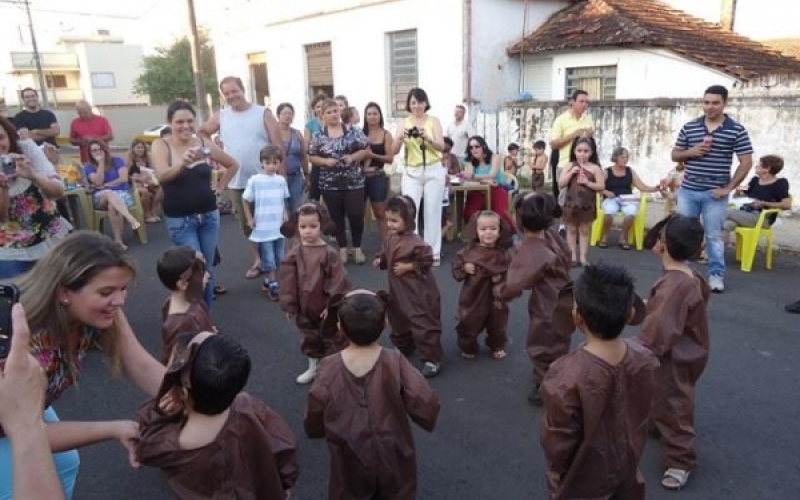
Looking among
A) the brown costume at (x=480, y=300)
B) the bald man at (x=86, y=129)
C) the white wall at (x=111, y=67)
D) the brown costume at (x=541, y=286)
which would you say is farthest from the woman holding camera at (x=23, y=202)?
the white wall at (x=111, y=67)

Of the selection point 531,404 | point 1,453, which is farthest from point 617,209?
point 1,453

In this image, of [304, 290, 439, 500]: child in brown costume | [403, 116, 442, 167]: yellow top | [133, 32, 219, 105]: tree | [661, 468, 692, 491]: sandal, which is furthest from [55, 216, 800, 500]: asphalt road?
[133, 32, 219, 105]: tree

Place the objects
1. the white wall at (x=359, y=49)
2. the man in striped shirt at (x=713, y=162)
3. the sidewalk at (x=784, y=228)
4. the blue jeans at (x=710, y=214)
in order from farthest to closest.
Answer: the white wall at (x=359, y=49)
the sidewalk at (x=784, y=228)
the blue jeans at (x=710, y=214)
the man in striped shirt at (x=713, y=162)

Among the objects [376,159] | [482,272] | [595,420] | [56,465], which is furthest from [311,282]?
[376,159]

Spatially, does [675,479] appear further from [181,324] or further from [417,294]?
[181,324]

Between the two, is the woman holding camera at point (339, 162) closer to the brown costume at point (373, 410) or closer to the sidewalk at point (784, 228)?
the brown costume at point (373, 410)

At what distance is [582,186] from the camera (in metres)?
6.75

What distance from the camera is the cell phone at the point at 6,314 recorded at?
1625 mm

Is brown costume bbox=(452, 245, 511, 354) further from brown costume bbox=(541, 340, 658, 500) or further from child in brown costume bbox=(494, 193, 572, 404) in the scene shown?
brown costume bbox=(541, 340, 658, 500)

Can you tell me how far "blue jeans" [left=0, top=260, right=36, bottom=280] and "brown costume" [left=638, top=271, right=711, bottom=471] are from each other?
11.5ft

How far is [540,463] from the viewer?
10.8 feet

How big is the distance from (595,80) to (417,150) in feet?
25.1

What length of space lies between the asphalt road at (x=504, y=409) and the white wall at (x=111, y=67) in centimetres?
4676

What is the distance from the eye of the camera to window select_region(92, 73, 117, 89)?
4761cm
